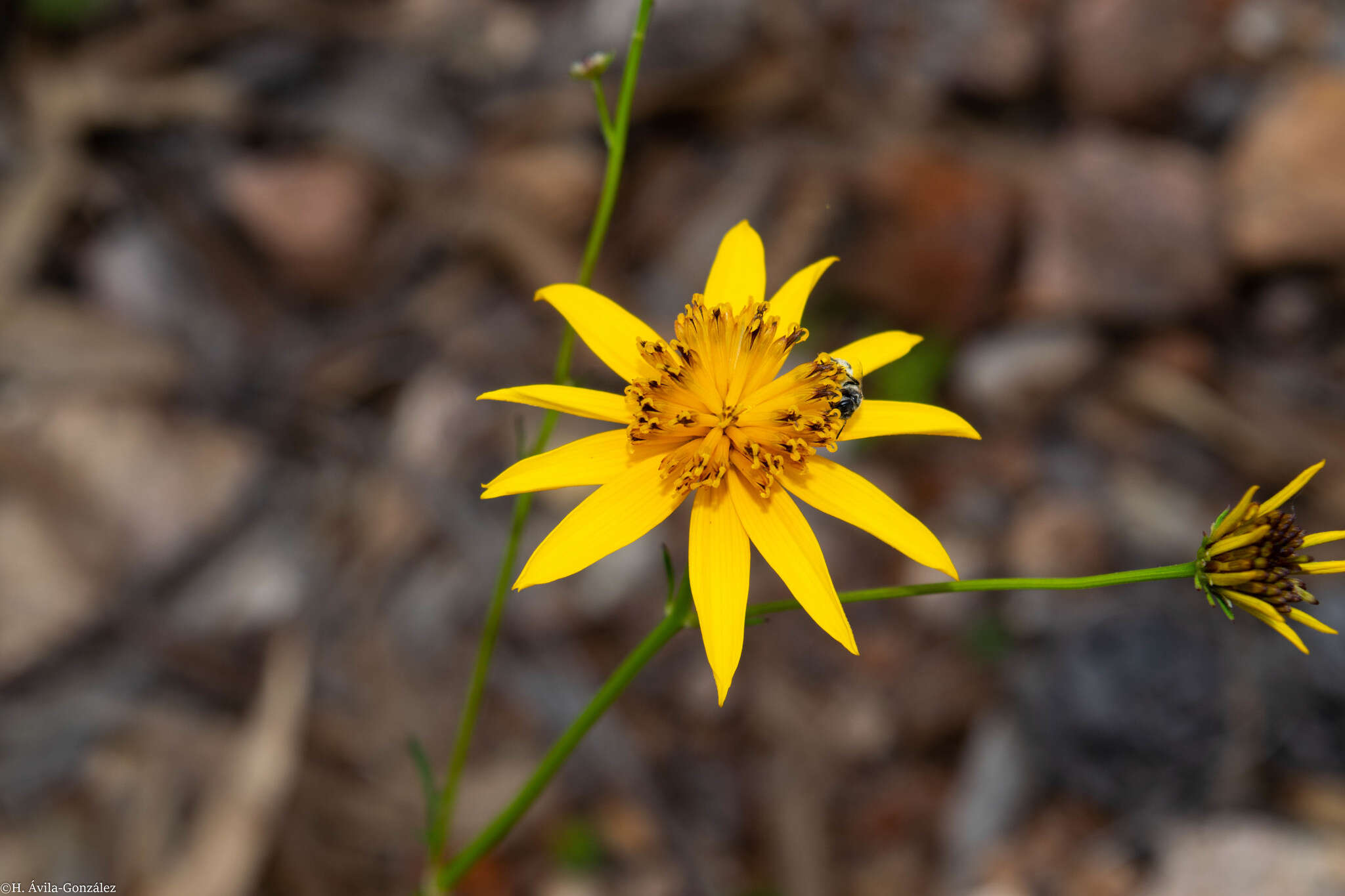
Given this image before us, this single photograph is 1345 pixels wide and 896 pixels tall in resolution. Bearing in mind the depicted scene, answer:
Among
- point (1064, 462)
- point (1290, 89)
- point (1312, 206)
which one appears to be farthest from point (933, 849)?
point (1290, 89)

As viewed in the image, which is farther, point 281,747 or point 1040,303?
point 1040,303

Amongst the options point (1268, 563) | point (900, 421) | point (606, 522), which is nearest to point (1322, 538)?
point (1268, 563)

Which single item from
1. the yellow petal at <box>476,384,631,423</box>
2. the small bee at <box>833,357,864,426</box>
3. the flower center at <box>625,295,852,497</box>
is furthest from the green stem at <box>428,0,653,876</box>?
the small bee at <box>833,357,864,426</box>

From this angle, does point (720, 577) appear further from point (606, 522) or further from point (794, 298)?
point (794, 298)

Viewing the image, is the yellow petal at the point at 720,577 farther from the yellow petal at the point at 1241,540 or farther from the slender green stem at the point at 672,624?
the yellow petal at the point at 1241,540

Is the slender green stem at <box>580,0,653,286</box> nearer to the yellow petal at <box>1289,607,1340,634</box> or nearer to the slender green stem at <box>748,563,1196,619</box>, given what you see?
the slender green stem at <box>748,563,1196,619</box>

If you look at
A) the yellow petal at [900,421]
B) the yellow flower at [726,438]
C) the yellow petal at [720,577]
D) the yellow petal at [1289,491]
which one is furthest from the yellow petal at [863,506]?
the yellow petal at [1289,491]

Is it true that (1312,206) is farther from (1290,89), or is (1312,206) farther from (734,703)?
(734,703)
